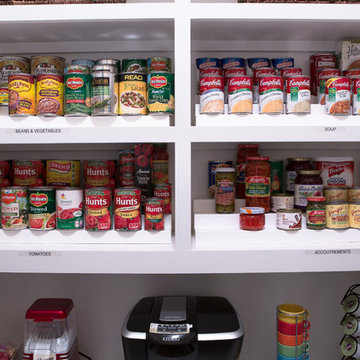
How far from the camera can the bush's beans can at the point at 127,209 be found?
127cm

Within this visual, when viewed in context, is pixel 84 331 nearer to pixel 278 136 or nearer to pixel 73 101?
pixel 73 101

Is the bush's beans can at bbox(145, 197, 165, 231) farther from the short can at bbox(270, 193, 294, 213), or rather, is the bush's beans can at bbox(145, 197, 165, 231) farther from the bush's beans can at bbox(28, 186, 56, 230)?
the short can at bbox(270, 193, 294, 213)

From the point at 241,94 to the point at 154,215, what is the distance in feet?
1.69

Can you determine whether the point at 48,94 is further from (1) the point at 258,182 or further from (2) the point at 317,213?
(2) the point at 317,213

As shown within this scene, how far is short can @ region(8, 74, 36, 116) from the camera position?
1.26m

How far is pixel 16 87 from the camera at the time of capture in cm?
126

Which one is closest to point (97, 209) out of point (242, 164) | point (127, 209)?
point (127, 209)

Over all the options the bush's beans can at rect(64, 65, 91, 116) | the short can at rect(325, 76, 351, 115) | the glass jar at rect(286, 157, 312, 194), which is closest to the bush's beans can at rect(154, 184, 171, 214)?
the bush's beans can at rect(64, 65, 91, 116)

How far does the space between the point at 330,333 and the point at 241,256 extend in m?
0.83

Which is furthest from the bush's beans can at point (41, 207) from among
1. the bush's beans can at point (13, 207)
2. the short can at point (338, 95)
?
the short can at point (338, 95)

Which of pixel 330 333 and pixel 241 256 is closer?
pixel 241 256

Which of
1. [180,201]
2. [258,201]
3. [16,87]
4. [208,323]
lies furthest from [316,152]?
[16,87]

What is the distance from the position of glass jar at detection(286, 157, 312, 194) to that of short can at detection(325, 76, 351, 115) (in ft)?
0.93

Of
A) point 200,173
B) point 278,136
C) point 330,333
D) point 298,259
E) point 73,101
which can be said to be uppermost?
point 73,101
